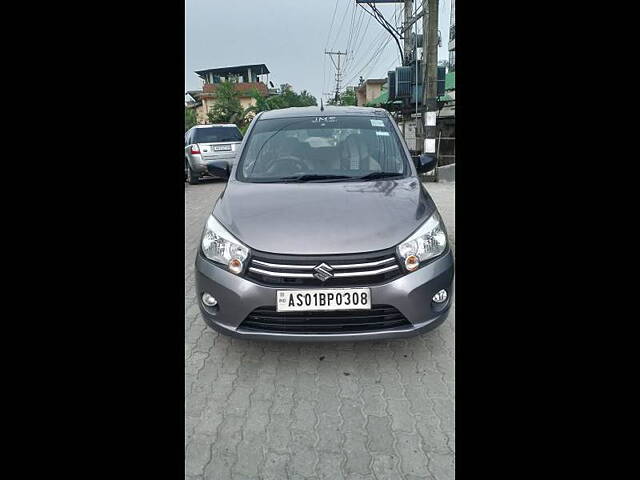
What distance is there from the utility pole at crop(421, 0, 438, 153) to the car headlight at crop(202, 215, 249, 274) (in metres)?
8.30

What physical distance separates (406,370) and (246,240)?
125cm

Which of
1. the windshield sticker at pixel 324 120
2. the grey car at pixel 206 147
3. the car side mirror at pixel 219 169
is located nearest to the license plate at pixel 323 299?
the car side mirror at pixel 219 169

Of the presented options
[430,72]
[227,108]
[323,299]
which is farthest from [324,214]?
[227,108]

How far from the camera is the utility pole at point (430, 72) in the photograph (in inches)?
403

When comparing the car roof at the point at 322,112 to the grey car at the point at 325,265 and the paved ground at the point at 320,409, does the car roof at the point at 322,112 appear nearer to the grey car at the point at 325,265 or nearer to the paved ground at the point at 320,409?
the grey car at the point at 325,265

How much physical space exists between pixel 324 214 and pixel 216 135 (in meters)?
10.3

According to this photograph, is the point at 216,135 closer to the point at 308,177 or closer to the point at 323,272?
the point at 308,177

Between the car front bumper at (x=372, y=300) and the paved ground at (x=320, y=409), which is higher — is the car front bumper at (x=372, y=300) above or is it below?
above

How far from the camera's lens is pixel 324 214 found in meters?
2.63

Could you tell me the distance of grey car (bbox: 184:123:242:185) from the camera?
1171 centimetres

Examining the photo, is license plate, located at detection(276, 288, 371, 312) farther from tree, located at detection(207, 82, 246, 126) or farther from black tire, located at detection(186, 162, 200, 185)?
tree, located at detection(207, 82, 246, 126)

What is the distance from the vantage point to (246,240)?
2.51m

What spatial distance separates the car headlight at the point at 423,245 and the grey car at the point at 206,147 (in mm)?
9565
